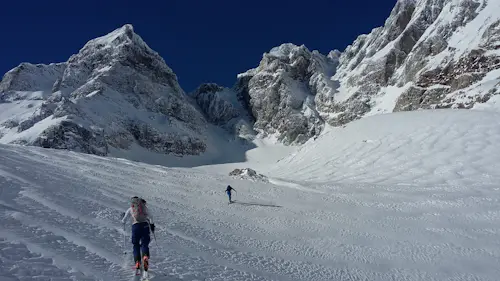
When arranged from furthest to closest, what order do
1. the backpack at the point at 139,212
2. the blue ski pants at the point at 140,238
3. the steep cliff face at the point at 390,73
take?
the steep cliff face at the point at 390,73
the backpack at the point at 139,212
the blue ski pants at the point at 140,238

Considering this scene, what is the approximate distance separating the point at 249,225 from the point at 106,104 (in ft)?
410

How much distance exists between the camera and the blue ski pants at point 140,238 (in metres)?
9.03

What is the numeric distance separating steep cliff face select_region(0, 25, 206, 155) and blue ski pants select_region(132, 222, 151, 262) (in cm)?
9783

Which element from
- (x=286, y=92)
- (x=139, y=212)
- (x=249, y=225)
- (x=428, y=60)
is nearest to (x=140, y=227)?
(x=139, y=212)

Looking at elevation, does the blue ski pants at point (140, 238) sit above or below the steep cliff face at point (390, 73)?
below

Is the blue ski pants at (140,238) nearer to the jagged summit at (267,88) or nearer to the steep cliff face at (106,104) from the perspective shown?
the jagged summit at (267,88)

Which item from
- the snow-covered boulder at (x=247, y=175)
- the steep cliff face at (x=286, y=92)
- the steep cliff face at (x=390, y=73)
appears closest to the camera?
the snow-covered boulder at (x=247, y=175)

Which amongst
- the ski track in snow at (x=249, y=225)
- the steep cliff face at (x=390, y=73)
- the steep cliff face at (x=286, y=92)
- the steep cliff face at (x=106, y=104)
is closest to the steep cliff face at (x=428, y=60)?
the steep cliff face at (x=390, y=73)

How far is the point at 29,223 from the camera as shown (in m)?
11.2

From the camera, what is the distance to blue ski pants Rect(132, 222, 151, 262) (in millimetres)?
9029

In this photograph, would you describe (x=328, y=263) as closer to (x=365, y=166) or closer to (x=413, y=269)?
(x=413, y=269)

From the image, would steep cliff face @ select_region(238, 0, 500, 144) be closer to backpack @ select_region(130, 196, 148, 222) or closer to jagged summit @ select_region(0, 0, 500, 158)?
jagged summit @ select_region(0, 0, 500, 158)

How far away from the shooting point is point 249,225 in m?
16.6

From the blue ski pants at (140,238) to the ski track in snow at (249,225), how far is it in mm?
543
